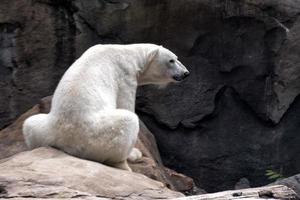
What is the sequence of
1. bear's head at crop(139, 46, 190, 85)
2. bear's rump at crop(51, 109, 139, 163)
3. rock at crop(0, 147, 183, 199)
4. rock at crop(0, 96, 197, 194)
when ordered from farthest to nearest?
bear's head at crop(139, 46, 190, 85)
rock at crop(0, 96, 197, 194)
bear's rump at crop(51, 109, 139, 163)
rock at crop(0, 147, 183, 199)

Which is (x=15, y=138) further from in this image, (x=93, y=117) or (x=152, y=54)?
(x=93, y=117)

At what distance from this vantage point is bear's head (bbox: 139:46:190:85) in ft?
32.6

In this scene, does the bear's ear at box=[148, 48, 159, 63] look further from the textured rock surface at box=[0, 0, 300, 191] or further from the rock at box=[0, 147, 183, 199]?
the textured rock surface at box=[0, 0, 300, 191]

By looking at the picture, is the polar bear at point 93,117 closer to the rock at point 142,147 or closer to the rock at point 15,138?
the rock at point 142,147

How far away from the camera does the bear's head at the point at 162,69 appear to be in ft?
32.6

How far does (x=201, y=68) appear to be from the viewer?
12406 mm

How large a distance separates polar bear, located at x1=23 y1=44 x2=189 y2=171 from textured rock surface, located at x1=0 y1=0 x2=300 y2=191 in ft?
9.81

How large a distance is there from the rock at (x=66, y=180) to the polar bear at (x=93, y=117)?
0.75ft

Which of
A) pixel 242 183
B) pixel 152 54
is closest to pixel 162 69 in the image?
pixel 152 54

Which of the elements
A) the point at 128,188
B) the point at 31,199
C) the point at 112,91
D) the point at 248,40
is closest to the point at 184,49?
the point at 248,40

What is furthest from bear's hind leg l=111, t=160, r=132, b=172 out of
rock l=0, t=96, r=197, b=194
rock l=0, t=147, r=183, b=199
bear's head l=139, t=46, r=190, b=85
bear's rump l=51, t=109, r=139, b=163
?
bear's head l=139, t=46, r=190, b=85

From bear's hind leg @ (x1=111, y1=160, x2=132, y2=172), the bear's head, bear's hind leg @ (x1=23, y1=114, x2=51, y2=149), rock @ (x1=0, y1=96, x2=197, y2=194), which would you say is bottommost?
rock @ (x1=0, y1=96, x2=197, y2=194)

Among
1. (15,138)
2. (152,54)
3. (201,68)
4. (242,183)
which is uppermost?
(152,54)

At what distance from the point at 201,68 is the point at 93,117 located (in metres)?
4.36
